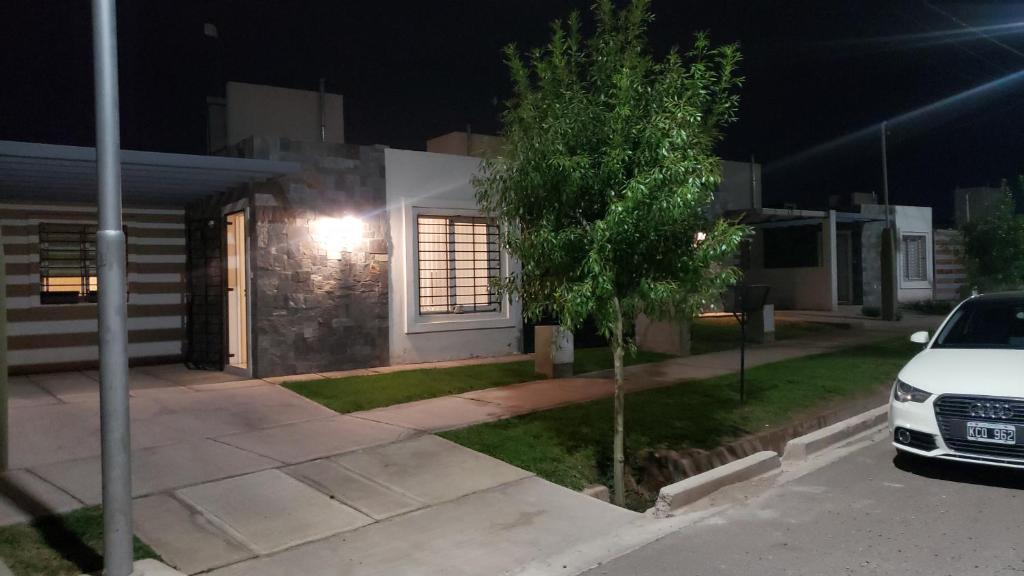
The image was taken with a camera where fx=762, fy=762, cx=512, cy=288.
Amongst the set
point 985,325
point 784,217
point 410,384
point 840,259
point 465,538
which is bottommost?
point 465,538

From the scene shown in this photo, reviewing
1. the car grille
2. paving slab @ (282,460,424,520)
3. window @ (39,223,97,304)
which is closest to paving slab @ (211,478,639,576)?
paving slab @ (282,460,424,520)

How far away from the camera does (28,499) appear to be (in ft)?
19.1

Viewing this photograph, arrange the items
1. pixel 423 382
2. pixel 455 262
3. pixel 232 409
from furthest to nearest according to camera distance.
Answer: pixel 455 262, pixel 423 382, pixel 232 409

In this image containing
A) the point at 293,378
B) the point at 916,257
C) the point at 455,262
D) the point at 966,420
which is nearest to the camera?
the point at 966,420

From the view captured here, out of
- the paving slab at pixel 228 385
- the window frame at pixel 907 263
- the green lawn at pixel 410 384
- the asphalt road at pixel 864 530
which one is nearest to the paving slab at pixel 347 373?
the green lawn at pixel 410 384

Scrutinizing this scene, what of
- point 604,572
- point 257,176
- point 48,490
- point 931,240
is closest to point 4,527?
point 48,490

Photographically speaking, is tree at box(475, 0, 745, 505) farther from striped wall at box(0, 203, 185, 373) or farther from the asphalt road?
striped wall at box(0, 203, 185, 373)

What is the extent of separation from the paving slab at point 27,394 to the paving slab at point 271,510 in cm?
429

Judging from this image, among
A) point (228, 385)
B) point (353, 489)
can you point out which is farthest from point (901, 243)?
point (353, 489)

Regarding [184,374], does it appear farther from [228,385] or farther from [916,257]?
[916,257]

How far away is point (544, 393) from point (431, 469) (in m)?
3.50

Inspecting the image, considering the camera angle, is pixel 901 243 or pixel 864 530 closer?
pixel 864 530

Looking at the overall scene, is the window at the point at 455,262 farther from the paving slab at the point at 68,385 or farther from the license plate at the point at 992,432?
the license plate at the point at 992,432

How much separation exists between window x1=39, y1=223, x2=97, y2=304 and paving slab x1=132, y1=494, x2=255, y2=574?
23.7 feet
